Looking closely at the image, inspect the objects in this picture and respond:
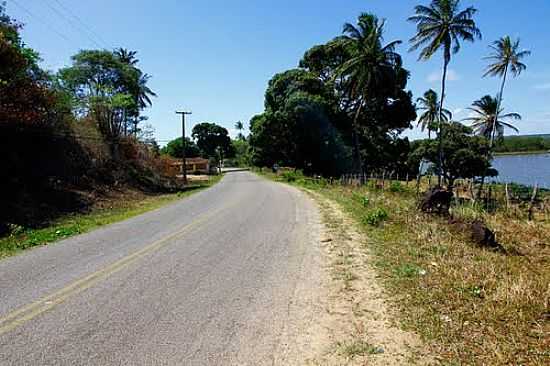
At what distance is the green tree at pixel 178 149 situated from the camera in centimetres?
8581

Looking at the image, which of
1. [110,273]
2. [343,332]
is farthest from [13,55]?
[343,332]

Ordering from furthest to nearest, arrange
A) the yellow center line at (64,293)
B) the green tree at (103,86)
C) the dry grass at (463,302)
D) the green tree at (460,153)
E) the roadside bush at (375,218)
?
1. the green tree at (460,153)
2. the green tree at (103,86)
3. the roadside bush at (375,218)
4. the yellow center line at (64,293)
5. the dry grass at (463,302)

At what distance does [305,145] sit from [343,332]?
37.7 m

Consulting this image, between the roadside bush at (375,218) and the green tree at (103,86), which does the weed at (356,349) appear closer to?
the roadside bush at (375,218)

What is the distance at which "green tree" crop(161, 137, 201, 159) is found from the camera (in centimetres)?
8581

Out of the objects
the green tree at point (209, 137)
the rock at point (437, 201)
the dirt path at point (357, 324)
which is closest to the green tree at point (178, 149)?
the green tree at point (209, 137)

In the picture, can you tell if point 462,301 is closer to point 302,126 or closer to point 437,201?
point 437,201

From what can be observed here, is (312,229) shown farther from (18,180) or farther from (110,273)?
(18,180)

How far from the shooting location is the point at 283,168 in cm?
5325

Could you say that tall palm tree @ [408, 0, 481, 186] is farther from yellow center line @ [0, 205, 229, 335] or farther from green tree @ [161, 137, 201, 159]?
green tree @ [161, 137, 201, 159]

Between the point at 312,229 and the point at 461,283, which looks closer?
the point at 461,283

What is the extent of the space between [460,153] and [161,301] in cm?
4049

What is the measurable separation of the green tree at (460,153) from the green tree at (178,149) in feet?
192

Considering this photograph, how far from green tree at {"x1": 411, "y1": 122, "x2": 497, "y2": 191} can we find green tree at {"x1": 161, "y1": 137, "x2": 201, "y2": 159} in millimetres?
58404
